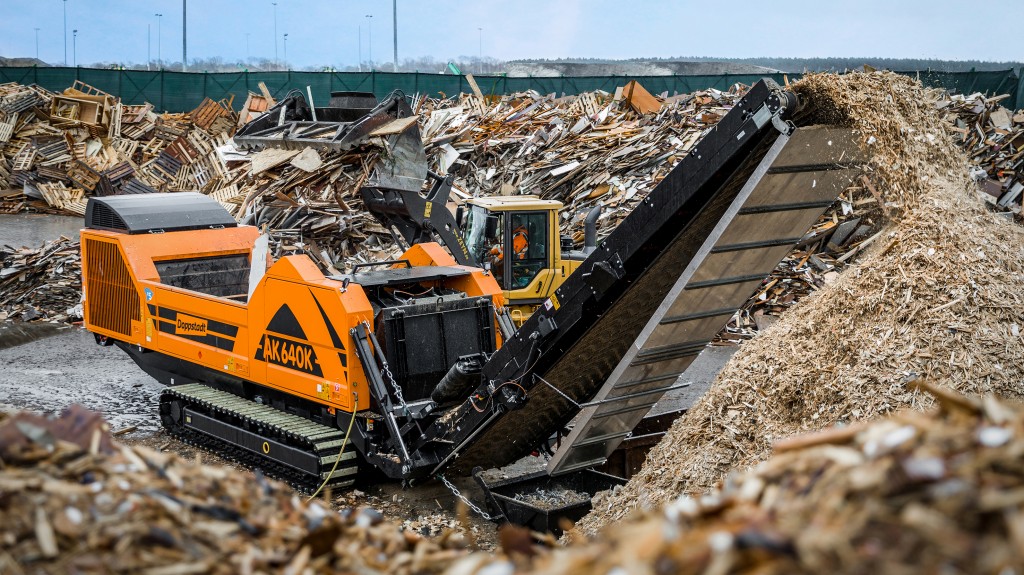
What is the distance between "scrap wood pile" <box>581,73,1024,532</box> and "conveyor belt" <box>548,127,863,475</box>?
336 mm

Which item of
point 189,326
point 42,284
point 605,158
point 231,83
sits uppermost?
point 231,83

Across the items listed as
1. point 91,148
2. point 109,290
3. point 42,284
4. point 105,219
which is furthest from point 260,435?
point 91,148

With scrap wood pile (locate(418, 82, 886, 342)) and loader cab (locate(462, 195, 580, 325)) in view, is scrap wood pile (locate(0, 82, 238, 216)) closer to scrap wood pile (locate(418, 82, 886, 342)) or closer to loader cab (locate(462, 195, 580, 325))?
scrap wood pile (locate(418, 82, 886, 342))

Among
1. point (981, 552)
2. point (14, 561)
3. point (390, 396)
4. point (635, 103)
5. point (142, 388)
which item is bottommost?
point (142, 388)

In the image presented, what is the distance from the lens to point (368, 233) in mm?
16688

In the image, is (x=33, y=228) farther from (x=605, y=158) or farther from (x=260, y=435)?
(x=260, y=435)

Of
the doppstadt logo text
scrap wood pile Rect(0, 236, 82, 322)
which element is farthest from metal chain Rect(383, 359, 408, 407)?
scrap wood pile Rect(0, 236, 82, 322)

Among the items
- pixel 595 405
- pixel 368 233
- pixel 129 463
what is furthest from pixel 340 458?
pixel 368 233

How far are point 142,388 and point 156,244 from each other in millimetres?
2363

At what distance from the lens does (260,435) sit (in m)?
8.60

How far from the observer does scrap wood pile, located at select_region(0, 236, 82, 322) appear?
47.9 ft

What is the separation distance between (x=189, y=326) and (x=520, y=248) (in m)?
4.06

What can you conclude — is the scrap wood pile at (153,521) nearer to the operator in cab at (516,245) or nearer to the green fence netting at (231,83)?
the operator in cab at (516,245)

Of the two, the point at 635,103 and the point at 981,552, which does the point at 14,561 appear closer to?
the point at 981,552
